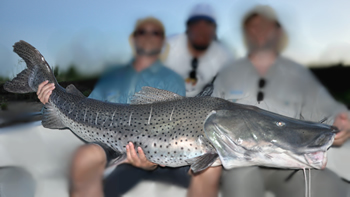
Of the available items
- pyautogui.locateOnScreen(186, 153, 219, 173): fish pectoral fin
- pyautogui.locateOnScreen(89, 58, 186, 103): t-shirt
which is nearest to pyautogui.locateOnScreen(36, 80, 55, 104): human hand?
pyautogui.locateOnScreen(89, 58, 186, 103): t-shirt

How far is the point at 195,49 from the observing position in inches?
71.2

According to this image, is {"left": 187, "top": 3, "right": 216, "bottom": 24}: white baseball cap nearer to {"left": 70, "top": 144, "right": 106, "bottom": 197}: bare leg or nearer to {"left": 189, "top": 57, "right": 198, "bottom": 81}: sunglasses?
{"left": 189, "top": 57, "right": 198, "bottom": 81}: sunglasses

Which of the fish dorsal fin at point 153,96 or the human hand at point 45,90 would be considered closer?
the fish dorsal fin at point 153,96

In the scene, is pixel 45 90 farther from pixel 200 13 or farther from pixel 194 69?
pixel 200 13

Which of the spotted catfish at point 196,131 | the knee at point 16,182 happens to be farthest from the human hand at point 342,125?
the knee at point 16,182

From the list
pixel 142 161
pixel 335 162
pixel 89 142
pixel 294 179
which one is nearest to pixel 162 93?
pixel 142 161

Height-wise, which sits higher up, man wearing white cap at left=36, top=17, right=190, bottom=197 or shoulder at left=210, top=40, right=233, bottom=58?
shoulder at left=210, top=40, right=233, bottom=58

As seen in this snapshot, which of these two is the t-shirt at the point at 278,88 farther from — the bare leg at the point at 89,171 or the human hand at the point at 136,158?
the bare leg at the point at 89,171

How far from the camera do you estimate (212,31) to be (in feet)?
5.82

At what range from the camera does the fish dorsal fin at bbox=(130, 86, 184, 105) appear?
1434mm

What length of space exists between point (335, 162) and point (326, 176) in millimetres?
313

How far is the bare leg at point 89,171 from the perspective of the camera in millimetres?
1396

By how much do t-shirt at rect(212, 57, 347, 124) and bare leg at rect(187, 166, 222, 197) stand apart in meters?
0.44

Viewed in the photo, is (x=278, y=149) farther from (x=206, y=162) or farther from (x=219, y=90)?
(x=219, y=90)
